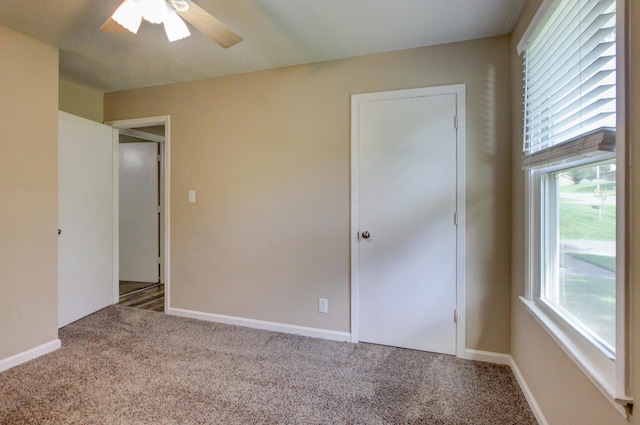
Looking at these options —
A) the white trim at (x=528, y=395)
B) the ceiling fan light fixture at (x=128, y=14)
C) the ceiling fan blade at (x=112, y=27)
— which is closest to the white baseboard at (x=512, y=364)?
the white trim at (x=528, y=395)

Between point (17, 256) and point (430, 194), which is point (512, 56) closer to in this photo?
point (430, 194)

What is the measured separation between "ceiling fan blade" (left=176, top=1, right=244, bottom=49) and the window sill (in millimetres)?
2164

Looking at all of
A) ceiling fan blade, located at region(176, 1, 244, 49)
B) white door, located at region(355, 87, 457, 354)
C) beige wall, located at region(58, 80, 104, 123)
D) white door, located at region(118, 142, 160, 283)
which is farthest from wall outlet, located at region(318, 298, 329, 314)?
beige wall, located at region(58, 80, 104, 123)

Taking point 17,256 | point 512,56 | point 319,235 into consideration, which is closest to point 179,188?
point 17,256

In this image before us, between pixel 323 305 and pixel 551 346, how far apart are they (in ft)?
5.18

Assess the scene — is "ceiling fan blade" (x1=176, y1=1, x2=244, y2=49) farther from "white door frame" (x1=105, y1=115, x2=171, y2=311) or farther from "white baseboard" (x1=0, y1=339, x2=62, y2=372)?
"white baseboard" (x1=0, y1=339, x2=62, y2=372)

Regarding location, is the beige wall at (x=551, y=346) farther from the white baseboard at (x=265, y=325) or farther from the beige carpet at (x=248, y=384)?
the white baseboard at (x=265, y=325)

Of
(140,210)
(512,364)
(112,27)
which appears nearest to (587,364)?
(512,364)

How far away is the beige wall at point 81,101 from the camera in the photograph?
2996 millimetres

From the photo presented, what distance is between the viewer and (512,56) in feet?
6.82

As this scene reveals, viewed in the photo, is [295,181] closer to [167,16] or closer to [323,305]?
[323,305]

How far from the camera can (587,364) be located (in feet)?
3.69

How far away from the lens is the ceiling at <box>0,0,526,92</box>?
6.02ft

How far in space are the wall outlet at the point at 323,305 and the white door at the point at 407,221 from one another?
0.95 ft
